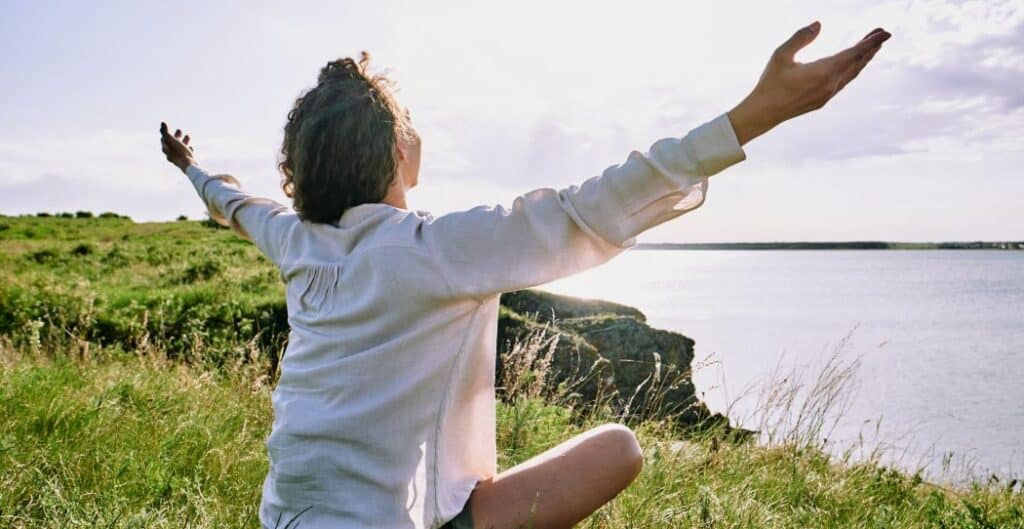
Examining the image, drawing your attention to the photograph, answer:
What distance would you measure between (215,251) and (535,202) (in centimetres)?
1648

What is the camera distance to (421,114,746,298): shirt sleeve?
5.28ft

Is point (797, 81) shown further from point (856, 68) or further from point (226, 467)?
point (226, 467)

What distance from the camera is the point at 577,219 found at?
5.49 feet

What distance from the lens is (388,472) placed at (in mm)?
1899

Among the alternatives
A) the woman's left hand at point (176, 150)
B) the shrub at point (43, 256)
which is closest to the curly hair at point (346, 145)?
the woman's left hand at point (176, 150)

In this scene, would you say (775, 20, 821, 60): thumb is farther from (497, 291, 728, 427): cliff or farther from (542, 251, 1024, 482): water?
(497, 291, 728, 427): cliff

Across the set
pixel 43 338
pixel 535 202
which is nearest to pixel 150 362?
pixel 43 338

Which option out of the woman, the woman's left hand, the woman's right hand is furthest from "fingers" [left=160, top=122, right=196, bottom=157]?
the woman's right hand

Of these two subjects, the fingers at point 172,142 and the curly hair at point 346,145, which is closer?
the curly hair at point 346,145

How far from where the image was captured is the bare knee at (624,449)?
2191 mm

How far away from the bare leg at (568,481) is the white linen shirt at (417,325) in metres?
0.10

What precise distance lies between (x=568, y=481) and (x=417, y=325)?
668 millimetres

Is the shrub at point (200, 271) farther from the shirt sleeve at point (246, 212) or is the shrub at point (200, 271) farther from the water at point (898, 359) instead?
the shirt sleeve at point (246, 212)

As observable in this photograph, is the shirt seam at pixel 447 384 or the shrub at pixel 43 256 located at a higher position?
the shrub at pixel 43 256
